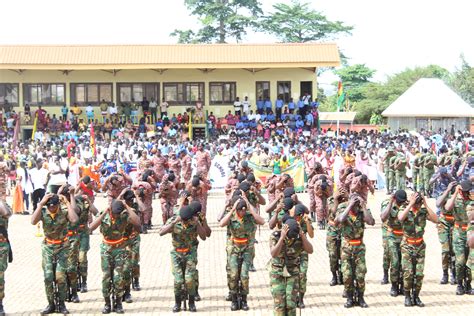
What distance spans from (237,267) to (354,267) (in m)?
1.76

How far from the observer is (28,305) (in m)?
11.7

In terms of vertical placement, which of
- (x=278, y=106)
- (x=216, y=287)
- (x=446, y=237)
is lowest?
(x=216, y=287)

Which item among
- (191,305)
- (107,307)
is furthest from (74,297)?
(191,305)

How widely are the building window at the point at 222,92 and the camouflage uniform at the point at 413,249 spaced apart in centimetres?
2915

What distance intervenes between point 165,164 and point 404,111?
105 ft

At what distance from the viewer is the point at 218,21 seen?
192 feet

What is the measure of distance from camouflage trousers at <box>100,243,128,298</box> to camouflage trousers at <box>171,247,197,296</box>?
2.61ft

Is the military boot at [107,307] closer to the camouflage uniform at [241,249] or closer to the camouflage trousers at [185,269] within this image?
the camouflage trousers at [185,269]

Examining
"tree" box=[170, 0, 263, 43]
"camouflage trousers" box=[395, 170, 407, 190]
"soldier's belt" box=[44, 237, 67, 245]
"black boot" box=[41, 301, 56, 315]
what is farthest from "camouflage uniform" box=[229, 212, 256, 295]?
"tree" box=[170, 0, 263, 43]

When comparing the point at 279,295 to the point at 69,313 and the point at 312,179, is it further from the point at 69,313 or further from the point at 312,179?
the point at 312,179

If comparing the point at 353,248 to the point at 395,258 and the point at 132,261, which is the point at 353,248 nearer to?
the point at 395,258

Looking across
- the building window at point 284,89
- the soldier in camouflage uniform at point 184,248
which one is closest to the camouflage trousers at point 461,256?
the soldier in camouflage uniform at point 184,248

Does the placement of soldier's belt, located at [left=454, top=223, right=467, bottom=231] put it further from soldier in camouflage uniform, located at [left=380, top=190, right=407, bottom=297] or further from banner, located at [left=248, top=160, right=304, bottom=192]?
banner, located at [left=248, top=160, right=304, bottom=192]

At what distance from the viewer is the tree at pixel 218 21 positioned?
57938mm
